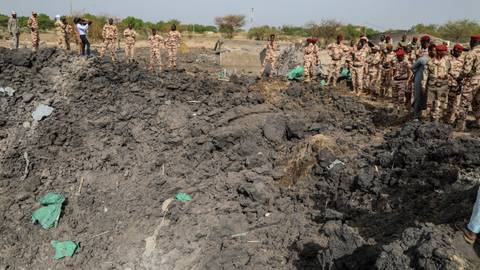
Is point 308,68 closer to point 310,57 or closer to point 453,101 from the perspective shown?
point 310,57

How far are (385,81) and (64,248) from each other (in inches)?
347

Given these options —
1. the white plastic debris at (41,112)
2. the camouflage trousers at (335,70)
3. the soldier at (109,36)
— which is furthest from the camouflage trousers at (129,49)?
the camouflage trousers at (335,70)

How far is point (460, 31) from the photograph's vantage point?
96.6 ft

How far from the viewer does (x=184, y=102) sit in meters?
10.3

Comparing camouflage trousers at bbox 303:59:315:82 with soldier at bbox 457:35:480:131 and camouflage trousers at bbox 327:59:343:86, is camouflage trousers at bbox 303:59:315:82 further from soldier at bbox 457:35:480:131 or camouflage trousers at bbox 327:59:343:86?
soldier at bbox 457:35:480:131

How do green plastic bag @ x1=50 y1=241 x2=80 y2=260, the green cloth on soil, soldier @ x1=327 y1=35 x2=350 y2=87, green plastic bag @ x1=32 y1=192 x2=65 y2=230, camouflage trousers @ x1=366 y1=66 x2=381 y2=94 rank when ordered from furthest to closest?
soldier @ x1=327 y1=35 x2=350 y2=87 < camouflage trousers @ x1=366 y1=66 x2=381 y2=94 < the green cloth on soil < green plastic bag @ x1=32 y1=192 x2=65 y2=230 < green plastic bag @ x1=50 y1=241 x2=80 y2=260

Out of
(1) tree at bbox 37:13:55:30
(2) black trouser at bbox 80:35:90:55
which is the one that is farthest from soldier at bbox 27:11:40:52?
(1) tree at bbox 37:13:55:30

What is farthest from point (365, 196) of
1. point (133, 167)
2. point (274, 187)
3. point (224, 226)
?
point (133, 167)

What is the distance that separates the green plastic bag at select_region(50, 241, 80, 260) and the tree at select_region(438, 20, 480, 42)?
94.5ft

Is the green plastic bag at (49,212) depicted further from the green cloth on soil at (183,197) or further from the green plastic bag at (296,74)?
the green plastic bag at (296,74)

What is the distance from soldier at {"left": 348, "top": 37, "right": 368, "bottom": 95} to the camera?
11.3m

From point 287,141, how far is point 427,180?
3.19 m

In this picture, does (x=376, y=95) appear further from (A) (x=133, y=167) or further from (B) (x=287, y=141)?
(A) (x=133, y=167)

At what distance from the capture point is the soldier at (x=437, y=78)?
8195 millimetres
